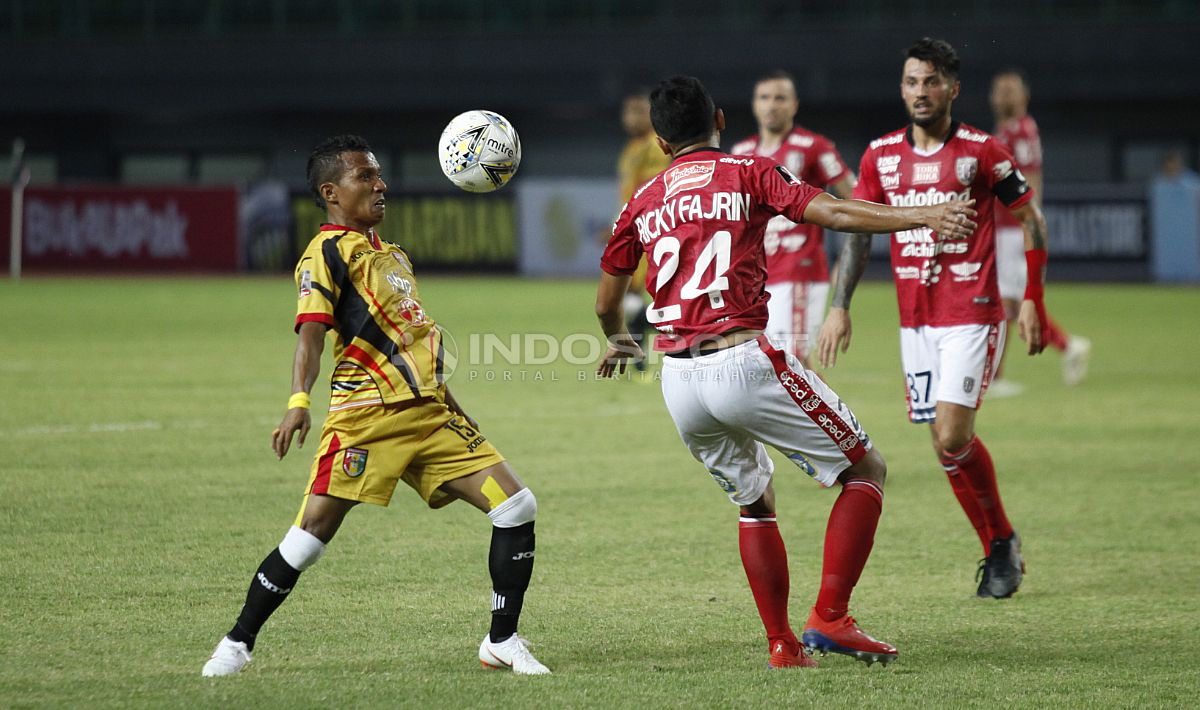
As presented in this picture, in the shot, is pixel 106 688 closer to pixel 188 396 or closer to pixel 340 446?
pixel 340 446

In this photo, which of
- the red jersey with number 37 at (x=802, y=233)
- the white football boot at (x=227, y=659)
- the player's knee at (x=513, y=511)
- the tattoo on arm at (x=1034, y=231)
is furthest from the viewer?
the red jersey with number 37 at (x=802, y=233)

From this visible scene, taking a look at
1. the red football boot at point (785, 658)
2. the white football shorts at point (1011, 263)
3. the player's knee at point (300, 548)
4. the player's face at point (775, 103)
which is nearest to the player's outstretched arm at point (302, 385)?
the player's knee at point (300, 548)

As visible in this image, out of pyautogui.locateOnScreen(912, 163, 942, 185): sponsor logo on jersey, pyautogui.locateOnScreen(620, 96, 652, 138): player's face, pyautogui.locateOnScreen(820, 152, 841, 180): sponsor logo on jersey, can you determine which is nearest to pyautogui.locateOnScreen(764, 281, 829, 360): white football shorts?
pyautogui.locateOnScreen(820, 152, 841, 180): sponsor logo on jersey

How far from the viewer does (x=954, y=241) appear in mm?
6477

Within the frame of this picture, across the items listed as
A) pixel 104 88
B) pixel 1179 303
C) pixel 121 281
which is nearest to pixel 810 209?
pixel 1179 303

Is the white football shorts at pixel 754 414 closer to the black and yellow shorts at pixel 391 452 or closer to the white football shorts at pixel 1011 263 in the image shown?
the black and yellow shorts at pixel 391 452

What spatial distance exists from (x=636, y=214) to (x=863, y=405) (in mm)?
7014

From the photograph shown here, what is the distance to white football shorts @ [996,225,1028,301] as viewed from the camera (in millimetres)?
11812

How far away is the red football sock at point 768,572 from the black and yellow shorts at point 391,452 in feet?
3.03

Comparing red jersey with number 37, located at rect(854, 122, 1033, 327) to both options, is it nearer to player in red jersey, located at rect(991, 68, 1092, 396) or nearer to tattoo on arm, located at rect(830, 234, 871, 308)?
tattoo on arm, located at rect(830, 234, 871, 308)

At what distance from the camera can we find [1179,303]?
20.8m

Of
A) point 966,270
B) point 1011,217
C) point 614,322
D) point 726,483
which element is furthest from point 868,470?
point 1011,217

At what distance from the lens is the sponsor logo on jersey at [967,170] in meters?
6.45

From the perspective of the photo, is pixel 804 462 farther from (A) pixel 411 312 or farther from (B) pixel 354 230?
(B) pixel 354 230
